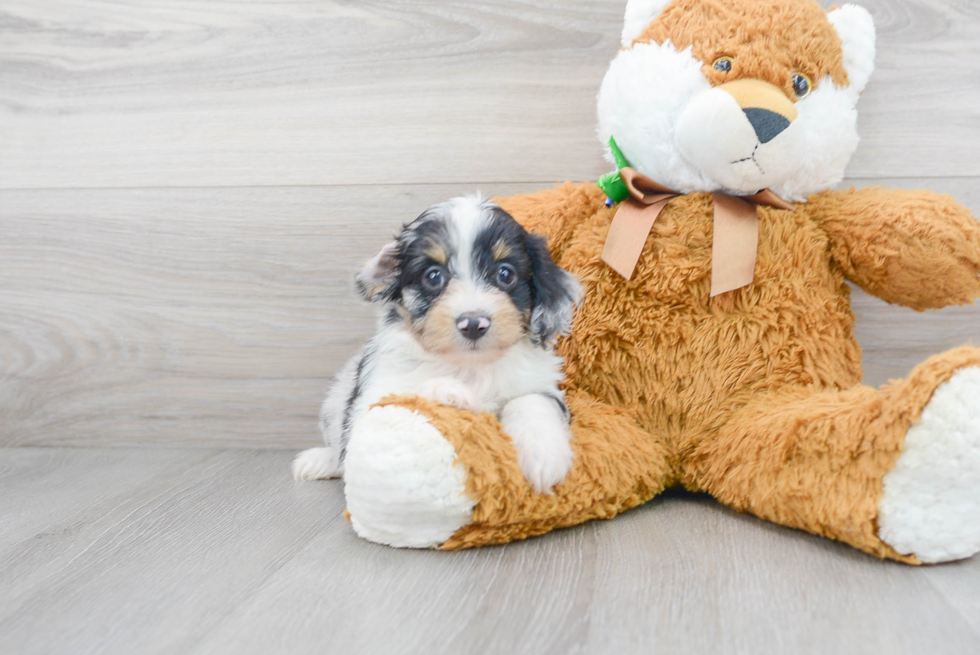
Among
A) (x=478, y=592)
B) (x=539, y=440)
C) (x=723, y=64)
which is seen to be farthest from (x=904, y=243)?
(x=478, y=592)

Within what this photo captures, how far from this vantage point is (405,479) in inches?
46.1

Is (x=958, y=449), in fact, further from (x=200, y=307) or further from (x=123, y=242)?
(x=123, y=242)

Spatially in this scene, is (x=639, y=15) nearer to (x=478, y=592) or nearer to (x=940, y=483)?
(x=940, y=483)

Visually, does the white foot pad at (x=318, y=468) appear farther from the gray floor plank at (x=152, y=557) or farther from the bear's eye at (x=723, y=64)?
the bear's eye at (x=723, y=64)

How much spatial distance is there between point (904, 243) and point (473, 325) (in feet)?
2.72

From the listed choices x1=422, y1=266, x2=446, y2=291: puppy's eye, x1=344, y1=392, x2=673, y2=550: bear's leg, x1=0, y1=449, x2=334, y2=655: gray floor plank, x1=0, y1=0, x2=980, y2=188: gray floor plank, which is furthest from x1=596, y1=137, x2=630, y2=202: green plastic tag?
x1=0, y1=449, x2=334, y2=655: gray floor plank

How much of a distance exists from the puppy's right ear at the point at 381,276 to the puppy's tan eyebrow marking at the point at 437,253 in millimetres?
103

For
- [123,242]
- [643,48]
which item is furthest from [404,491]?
[123,242]

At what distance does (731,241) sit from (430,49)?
95 cm

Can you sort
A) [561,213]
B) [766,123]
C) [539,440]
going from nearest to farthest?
1. [539,440]
2. [766,123]
3. [561,213]

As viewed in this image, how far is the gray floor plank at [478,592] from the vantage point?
95 cm

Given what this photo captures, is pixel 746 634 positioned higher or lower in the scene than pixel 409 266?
lower

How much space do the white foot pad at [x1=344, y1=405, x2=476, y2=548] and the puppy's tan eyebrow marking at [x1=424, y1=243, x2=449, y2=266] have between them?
0.98 ft

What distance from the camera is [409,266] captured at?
1.41m
